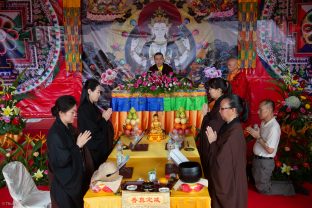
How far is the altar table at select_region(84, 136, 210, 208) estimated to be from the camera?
2746 millimetres

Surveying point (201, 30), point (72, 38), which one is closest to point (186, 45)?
point (201, 30)

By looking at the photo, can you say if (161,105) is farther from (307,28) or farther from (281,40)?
(307,28)

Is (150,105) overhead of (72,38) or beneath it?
beneath

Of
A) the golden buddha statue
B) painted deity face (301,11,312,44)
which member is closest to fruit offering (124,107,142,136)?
the golden buddha statue

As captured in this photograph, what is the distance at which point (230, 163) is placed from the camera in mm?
3068

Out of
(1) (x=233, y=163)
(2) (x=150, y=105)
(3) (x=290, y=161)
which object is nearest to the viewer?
(1) (x=233, y=163)

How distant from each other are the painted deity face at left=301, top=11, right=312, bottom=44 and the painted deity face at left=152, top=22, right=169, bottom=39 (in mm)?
2961

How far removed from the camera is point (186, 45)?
7.95 meters

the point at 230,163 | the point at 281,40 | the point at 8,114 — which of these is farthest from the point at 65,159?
the point at 281,40

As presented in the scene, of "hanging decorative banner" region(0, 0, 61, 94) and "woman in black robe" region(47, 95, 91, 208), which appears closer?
"woman in black robe" region(47, 95, 91, 208)

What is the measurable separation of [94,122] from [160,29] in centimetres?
442

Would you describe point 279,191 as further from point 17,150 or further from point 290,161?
point 17,150

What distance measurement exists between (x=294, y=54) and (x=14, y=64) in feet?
20.6

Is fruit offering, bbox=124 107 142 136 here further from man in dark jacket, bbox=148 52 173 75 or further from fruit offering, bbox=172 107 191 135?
man in dark jacket, bbox=148 52 173 75
